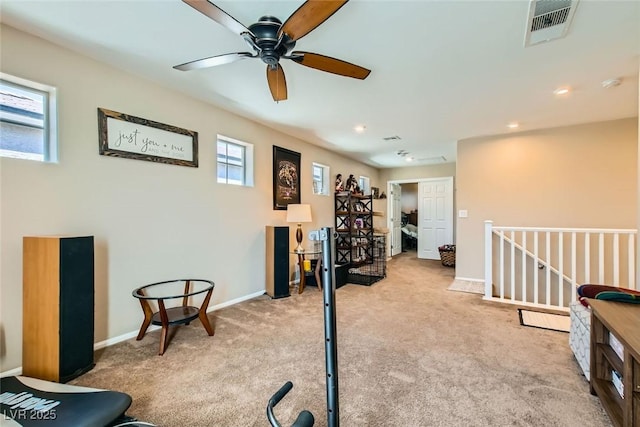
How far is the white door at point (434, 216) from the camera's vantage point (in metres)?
6.84

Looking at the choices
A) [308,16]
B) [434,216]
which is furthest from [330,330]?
[434,216]

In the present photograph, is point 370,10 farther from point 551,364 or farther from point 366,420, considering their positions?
point 551,364

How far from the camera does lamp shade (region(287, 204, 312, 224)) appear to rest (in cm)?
406

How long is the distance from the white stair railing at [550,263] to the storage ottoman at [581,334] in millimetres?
1331

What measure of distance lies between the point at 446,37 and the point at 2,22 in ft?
9.83

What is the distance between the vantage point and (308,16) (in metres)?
1.40

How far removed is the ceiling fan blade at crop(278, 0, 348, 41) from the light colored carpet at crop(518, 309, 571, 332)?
326cm

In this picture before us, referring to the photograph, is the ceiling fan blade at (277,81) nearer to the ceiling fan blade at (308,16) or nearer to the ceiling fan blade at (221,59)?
the ceiling fan blade at (221,59)

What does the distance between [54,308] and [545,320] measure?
4267 mm

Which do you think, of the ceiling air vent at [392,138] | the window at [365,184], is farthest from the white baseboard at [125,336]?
the window at [365,184]

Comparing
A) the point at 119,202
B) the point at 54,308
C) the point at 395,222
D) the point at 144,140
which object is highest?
the point at 144,140

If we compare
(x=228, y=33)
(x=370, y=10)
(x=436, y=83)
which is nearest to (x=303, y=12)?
(x=370, y=10)

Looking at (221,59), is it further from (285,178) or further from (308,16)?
(285,178)

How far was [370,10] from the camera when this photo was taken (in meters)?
1.70
